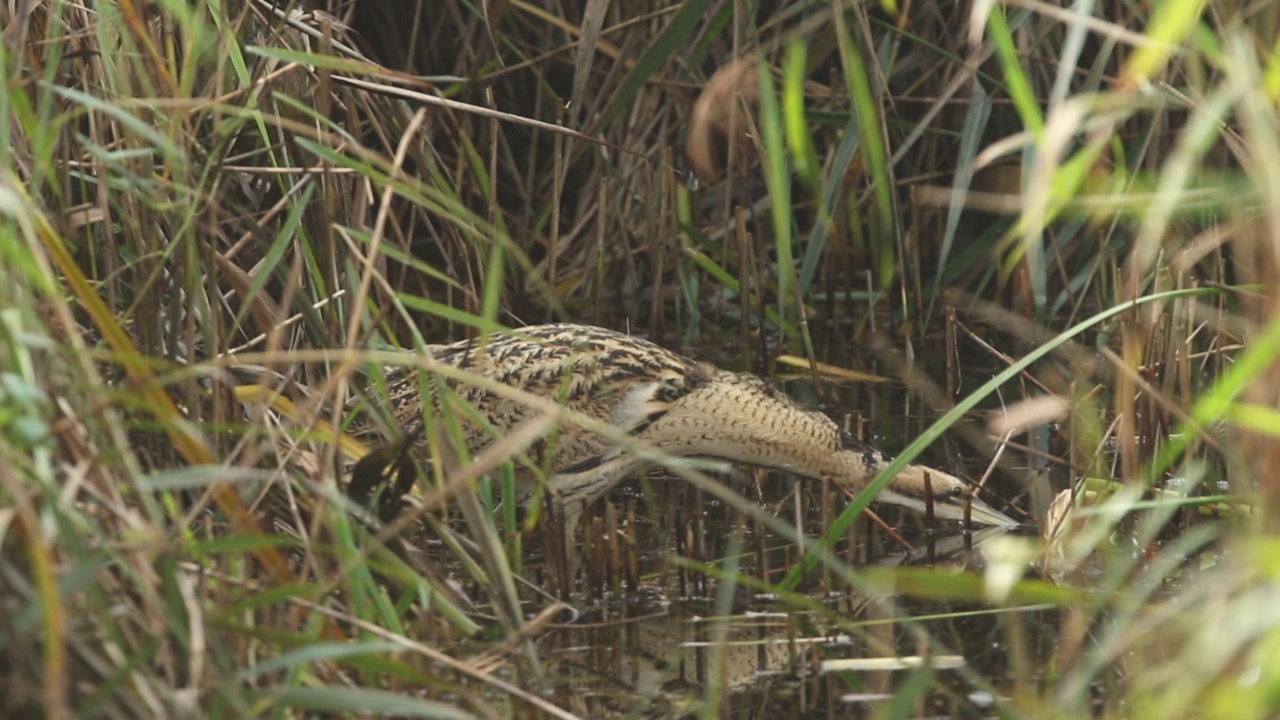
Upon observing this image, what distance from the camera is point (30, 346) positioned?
2049 mm

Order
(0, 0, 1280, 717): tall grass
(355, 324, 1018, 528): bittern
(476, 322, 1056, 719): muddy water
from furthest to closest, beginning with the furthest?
(355, 324, 1018, 528): bittern < (476, 322, 1056, 719): muddy water < (0, 0, 1280, 717): tall grass

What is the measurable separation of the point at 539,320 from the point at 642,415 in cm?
168

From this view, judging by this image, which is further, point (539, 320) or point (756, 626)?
point (539, 320)

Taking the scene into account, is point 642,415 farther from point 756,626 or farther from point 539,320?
point 539,320

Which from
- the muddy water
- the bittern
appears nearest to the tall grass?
the muddy water

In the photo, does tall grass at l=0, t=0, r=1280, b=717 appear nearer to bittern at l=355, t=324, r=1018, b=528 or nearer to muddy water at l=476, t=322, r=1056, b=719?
muddy water at l=476, t=322, r=1056, b=719

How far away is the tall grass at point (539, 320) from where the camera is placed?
6.24ft

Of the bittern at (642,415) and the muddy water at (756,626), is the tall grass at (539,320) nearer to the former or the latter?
the muddy water at (756,626)

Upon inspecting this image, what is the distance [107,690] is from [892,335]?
12.5 ft

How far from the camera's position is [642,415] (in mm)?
3998

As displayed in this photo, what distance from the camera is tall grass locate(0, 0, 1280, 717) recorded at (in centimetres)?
190

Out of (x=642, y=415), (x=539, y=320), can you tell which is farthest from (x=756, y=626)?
(x=539, y=320)

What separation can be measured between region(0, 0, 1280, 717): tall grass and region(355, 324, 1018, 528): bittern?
0.13 m

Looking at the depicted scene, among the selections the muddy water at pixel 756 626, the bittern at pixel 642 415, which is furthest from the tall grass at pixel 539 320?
the bittern at pixel 642 415
